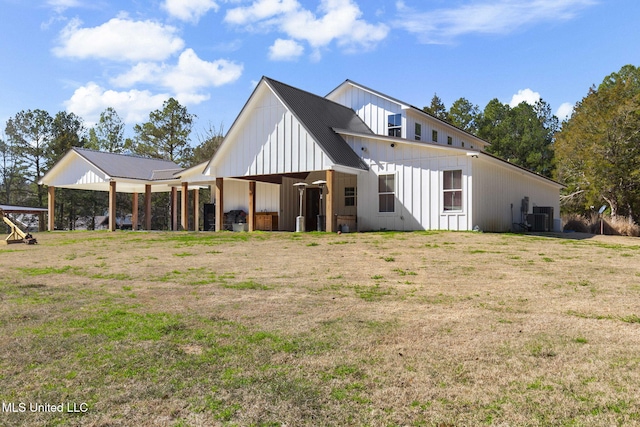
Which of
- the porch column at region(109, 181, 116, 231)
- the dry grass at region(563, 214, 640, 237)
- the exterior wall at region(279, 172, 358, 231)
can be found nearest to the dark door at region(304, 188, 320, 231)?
the exterior wall at region(279, 172, 358, 231)

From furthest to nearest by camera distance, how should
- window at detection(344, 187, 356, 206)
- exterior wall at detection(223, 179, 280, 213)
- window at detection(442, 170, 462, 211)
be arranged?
exterior wall at detection(223, 179, 280, 213)
window at detection(344, 187, 356, 206)
window at detection(442, 170, 462, 211)

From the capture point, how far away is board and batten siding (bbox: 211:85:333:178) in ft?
65.3

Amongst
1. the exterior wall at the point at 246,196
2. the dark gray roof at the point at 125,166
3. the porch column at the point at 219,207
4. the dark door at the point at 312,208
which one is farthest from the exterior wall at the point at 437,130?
the dark gray roof at the point at 125,166

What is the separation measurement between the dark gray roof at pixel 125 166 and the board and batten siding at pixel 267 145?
7.91 metres

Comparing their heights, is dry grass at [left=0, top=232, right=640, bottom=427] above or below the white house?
below

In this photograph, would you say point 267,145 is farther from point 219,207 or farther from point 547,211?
point 547,211

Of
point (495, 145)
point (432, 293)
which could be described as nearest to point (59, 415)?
point (432, 293)

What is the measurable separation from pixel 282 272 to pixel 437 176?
35.9ft

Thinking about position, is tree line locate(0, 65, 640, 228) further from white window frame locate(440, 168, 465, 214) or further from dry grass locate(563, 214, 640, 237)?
white window frame locate(440, 168, 465, 214)

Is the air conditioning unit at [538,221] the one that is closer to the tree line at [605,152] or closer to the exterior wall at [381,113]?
the exterior wall at [381,113]

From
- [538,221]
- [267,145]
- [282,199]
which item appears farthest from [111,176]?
[538,221]

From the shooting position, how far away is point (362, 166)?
20672 mm

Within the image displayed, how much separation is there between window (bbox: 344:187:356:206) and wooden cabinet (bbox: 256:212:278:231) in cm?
366

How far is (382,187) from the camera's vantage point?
Answer: 67.5 feet
